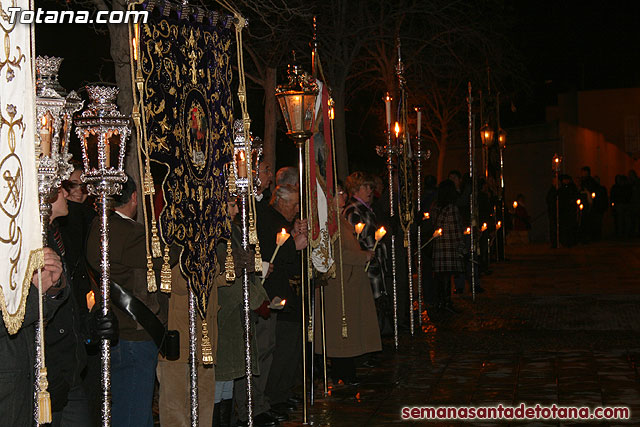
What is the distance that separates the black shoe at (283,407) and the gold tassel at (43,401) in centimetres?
483

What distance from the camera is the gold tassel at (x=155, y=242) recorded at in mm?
6281

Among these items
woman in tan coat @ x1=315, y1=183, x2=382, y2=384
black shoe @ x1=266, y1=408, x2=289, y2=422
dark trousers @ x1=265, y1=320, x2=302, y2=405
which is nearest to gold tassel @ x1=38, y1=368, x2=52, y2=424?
black shoe @ x1=266, y1=408, x2=289, y2=422

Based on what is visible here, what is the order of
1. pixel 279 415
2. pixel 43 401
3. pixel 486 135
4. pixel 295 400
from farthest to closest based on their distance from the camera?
1. pixel 486 135
2. pixel 295 400
3. pixel 279 415
4. pixel 43 401

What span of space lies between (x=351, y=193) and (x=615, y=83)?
4785cm

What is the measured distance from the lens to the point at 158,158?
6488mm

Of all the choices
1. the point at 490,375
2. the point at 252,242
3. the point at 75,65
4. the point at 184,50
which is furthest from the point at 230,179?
the point at 75,65

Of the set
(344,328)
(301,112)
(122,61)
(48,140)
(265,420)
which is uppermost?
(122,61)

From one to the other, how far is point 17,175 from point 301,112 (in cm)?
497

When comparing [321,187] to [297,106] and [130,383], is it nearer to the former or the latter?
[297,106]

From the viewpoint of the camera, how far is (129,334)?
22.6 ft

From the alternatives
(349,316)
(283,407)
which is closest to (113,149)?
(283,407)

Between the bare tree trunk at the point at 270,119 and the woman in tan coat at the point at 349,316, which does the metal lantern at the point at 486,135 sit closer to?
the bare tree trunk at the point at 270,119

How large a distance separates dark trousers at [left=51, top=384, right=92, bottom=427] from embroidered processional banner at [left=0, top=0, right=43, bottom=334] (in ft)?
Result: 5.97

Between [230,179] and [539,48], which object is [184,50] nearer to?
[230,179]
